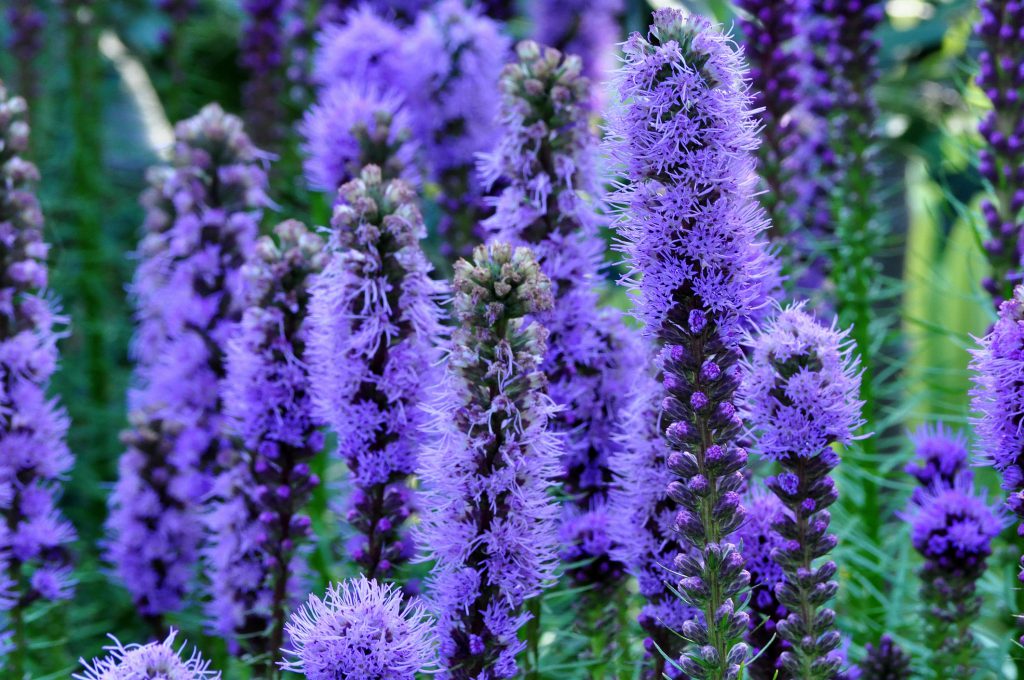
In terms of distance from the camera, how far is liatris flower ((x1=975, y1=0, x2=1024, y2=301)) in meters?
2.37

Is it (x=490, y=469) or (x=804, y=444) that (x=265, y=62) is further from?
(x=804, y=444)

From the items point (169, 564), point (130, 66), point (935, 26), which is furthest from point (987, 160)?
point (130, 66)

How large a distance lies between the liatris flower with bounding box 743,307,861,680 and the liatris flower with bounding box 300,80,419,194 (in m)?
1.05

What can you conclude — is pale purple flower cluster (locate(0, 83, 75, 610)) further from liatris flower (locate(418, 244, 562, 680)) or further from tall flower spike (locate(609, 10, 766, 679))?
tall flower spike (locate(609, 10, 766, 679))

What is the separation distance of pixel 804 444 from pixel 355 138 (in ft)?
4.39

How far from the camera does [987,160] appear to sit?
8.04 feet

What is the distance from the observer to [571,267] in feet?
6.63

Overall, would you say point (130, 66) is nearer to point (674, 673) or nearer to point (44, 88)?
point (44, 88)

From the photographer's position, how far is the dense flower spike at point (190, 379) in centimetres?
248

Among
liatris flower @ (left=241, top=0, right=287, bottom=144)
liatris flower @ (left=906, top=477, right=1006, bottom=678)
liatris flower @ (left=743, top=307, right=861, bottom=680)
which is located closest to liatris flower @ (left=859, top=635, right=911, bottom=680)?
liatris flower @ (left=906, top=477, right=1006, bottom=678)

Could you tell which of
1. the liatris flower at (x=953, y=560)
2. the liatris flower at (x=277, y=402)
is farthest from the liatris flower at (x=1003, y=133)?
the liatris flower at (x=277, y=402)

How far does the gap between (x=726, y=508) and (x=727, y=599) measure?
11 cm

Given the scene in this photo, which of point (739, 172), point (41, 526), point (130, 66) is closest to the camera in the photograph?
point (739, 172)

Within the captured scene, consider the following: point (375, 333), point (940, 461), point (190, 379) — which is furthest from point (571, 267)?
point (190, 379)
